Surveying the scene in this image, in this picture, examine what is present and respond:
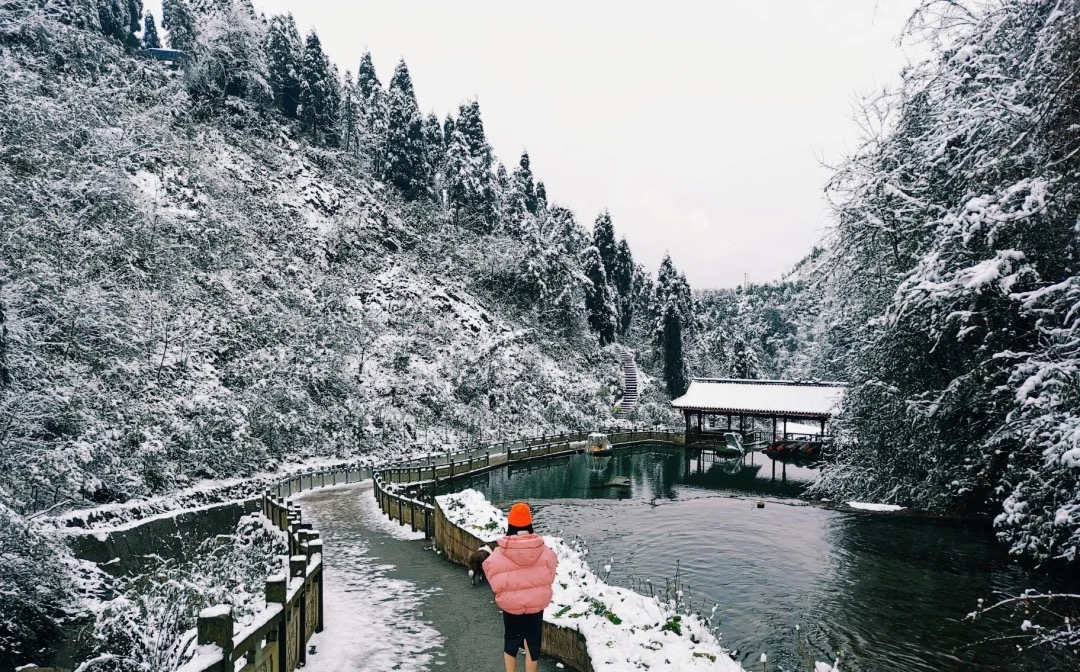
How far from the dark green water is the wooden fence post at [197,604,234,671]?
731 centimetres


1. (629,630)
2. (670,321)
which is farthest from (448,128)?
(629,630)

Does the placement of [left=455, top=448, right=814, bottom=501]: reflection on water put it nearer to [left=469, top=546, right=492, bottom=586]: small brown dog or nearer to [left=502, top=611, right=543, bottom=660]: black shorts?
[left=469, top=546, right=492, bottom=586]: small brown dog

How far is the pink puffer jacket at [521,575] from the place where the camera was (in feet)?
15.7

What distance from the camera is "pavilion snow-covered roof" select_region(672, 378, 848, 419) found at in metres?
39.1

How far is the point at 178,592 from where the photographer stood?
8305 mm

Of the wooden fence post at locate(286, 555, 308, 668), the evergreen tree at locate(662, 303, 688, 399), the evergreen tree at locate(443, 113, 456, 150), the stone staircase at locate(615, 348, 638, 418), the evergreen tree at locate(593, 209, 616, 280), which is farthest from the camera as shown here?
the evergreen tree at locate(443, 113, 456, 150)

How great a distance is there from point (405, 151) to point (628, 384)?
35.2m

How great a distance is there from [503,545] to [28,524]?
387 inches

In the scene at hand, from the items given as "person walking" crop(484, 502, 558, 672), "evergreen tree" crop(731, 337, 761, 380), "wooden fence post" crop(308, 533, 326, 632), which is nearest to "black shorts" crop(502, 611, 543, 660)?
"person walking" crop(484, 502, 558, 672)

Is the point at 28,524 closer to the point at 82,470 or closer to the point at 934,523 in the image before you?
the point at 82,470

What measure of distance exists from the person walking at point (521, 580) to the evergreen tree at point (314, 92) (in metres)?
63.9

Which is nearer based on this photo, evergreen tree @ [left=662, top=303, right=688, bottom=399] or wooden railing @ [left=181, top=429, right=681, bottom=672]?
wooden railing @ [left=181, top=429, right=681, bottom=672]

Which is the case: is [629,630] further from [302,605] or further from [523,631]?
[302,605]

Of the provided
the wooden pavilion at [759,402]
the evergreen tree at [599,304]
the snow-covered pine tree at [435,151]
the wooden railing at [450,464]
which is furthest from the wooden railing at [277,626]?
the snow-covered pine tree at [435,151]
